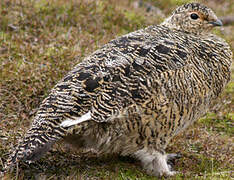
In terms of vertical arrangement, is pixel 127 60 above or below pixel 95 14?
above

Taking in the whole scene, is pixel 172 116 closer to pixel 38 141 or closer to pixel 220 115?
pixel 38 141

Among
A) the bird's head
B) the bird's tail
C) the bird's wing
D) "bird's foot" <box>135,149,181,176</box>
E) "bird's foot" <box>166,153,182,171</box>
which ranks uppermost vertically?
the bird's head

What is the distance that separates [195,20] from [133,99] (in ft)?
6.54

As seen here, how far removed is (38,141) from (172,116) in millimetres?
1657

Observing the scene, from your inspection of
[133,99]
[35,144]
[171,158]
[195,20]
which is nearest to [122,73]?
[133,99]

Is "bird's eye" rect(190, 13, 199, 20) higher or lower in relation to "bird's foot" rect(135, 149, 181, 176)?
higher

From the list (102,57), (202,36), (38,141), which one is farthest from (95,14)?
(38,141)

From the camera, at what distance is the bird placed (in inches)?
171

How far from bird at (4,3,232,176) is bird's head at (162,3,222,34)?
44 cm

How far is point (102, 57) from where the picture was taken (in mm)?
4875

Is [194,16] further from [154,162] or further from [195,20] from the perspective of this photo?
[154,162]

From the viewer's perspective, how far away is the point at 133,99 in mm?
4539

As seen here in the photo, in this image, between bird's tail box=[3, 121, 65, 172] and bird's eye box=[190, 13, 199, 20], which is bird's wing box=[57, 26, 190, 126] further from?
bird's eye box=[190, 13, 199, 20]

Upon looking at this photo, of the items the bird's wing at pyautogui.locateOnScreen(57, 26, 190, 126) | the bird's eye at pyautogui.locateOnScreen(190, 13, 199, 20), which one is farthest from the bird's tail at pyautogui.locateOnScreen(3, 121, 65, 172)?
the bird's eye at pyautogui.locateOnScreen(190, 13, 199, 20)
